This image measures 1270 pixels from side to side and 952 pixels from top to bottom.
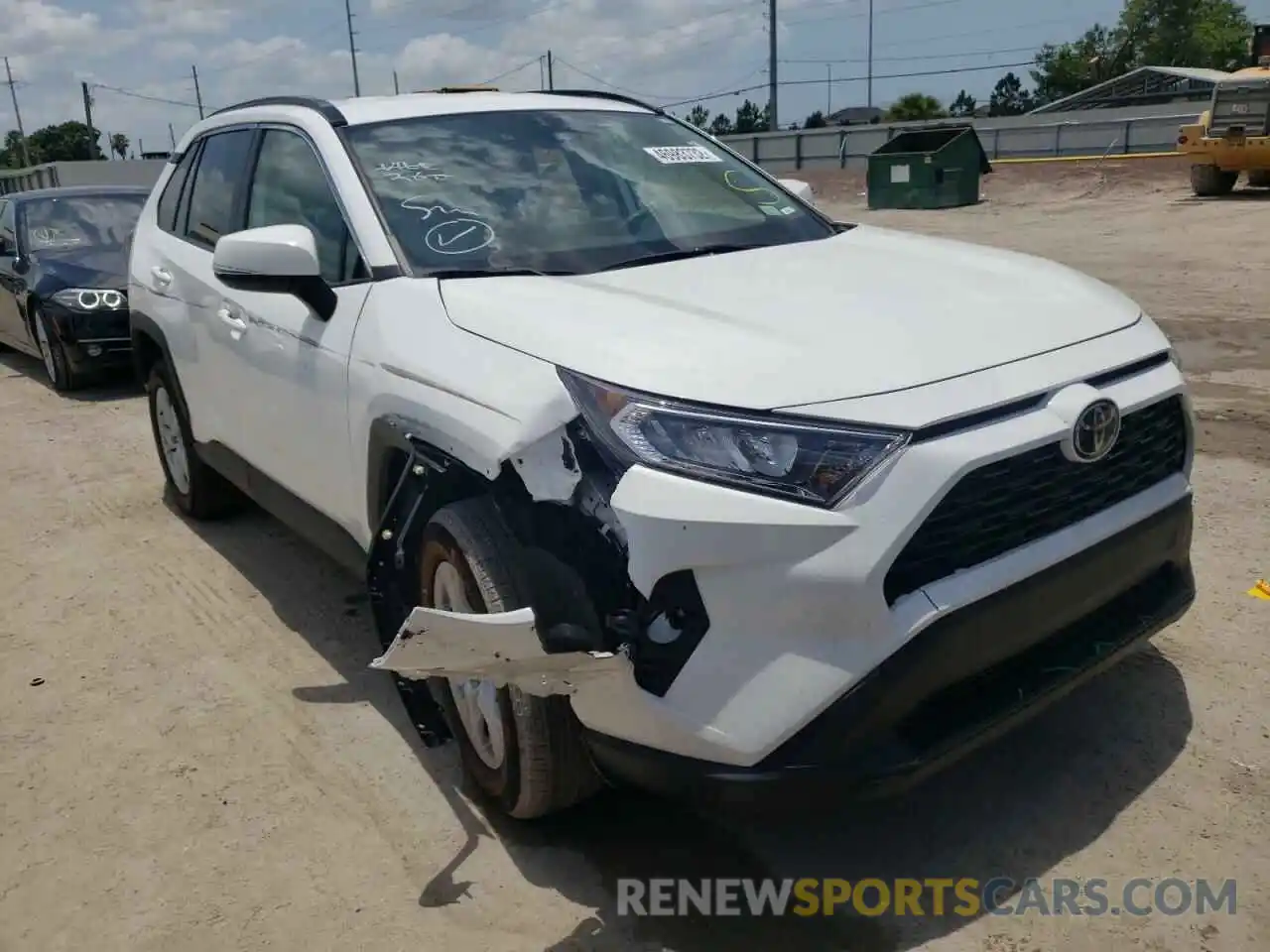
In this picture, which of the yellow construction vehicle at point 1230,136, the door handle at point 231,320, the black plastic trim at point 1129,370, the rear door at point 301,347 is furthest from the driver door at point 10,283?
the yellow construction vehicle at point 1230,136

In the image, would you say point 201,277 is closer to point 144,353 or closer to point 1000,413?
point 144,353

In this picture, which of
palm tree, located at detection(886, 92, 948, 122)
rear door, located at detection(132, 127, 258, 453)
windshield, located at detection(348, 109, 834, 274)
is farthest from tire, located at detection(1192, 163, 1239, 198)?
palm tree, located at detection(886, 92, 948, 122)

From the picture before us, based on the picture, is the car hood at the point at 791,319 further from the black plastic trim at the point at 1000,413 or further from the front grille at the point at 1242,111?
the front grille at the point at 1242,111

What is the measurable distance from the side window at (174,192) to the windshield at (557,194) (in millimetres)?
1708

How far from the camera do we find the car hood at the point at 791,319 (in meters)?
2.35

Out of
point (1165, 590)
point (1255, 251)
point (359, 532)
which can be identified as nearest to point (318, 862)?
point (359, 532)

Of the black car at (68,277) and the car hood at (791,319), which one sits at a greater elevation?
the car hood at (791,319)

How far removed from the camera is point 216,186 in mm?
4547

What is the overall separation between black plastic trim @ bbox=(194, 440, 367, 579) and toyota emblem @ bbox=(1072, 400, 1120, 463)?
6.49ft

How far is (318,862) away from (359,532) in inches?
36.7

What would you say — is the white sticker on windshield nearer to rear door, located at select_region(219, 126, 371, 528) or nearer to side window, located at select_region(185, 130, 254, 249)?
rear door, located at select_region(219, 126, 371, 528)

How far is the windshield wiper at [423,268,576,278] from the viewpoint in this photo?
3061 millimetres

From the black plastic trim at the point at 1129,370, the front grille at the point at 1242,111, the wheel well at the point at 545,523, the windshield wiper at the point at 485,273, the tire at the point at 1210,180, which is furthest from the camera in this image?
the tire at the point at 1210,180

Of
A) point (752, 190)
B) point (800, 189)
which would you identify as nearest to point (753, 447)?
point (752, 190)
